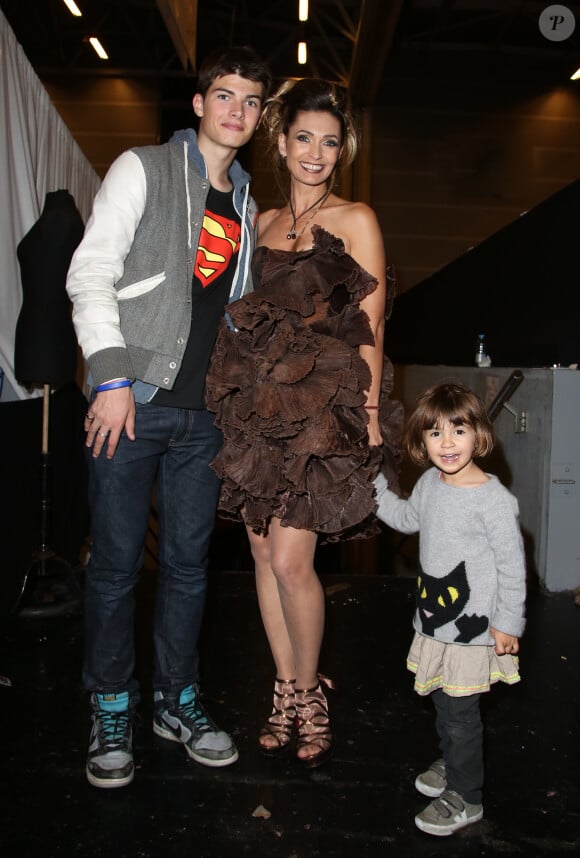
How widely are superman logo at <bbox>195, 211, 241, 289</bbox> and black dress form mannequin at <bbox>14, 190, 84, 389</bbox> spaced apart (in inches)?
45.2

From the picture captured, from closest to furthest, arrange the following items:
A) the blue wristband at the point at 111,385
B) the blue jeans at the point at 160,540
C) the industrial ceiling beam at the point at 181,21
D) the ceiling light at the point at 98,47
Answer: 1. the blue wristband at the point at 111,385
2. the blue jeans at the point at 160,540
3. the industrial ceiling beam at the point at 181,21
4. the ceiling light at the point at 98,47

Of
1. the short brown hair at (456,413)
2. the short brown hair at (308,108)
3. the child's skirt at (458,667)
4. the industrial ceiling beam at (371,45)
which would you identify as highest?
the industrial ceiling beam at (371,45)

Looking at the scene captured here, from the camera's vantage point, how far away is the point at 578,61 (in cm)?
1035

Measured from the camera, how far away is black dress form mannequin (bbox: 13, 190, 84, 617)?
2.70m

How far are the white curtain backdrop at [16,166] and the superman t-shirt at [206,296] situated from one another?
4.10 feet

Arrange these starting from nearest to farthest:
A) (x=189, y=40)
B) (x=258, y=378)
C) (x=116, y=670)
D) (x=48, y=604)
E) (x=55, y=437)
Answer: (x=258, y=378), (x=116, y=670), (x=48, y=604), (x=55, y=437), (x=189, y=40)

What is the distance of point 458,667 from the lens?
59.4 inches

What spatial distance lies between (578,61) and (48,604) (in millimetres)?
10598

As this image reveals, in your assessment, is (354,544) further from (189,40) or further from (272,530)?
(272,530)

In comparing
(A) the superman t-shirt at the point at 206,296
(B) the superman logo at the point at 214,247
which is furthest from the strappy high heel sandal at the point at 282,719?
(B) the superman logo at the point at 214,247

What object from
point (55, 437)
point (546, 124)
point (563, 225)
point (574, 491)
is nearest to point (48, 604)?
point (55, 437)

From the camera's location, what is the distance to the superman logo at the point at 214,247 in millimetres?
1732

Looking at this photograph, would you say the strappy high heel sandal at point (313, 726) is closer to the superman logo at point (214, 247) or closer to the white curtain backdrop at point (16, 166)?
the superman logo at point (214, 247)

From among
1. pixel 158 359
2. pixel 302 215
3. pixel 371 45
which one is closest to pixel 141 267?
pixel 158 359
